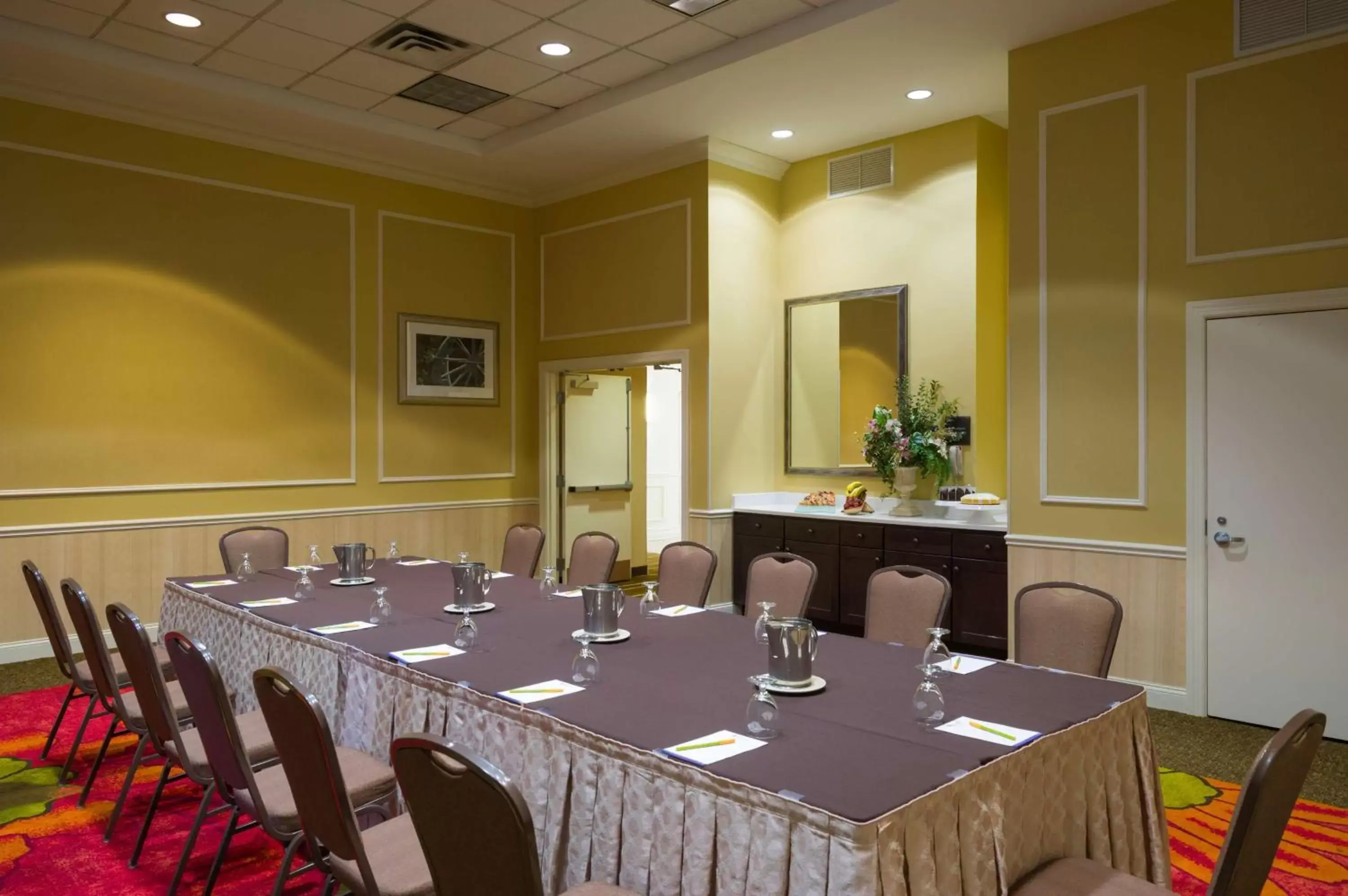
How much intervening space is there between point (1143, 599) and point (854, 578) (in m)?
1.91

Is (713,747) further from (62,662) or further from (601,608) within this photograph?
(62,662)

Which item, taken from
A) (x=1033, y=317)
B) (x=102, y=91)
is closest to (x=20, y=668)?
(x=102, y=91)

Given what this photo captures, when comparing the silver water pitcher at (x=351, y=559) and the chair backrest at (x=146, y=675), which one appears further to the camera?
the silver water pitcher at (x=351, y=559)

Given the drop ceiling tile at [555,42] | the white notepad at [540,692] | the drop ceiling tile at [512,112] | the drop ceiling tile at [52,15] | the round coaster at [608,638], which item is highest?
the drop ceiling tile at [512,112]

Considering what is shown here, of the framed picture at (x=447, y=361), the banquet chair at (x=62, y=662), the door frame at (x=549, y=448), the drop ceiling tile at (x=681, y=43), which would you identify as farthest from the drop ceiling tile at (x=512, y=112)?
the banquet chair at (x=62, y=662)

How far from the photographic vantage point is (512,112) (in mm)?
6746

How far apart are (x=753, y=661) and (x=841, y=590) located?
12.1ft

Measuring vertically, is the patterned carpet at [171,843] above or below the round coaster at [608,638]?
below

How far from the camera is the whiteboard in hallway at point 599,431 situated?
8555mm

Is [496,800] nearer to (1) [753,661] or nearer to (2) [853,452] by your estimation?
(1) [753,661]

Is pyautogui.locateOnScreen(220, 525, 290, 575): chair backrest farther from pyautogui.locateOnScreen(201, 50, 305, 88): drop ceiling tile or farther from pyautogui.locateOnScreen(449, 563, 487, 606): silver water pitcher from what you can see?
pyautogui.locateOnScreen(201, 50, 305, 88): drop ceiling tile

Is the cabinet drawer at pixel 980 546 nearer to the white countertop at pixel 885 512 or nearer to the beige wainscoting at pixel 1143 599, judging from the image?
the white countertop at pixel 885 512

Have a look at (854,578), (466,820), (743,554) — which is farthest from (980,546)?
(466,820)

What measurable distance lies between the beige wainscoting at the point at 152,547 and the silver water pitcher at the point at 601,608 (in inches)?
176
